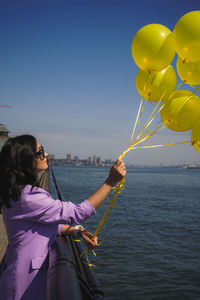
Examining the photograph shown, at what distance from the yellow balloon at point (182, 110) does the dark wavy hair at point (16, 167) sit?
5.11 ft

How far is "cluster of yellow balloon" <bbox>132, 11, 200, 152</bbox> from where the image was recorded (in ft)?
7.97

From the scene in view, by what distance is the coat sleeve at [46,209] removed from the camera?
1.63m

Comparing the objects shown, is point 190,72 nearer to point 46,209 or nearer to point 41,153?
point 41,153

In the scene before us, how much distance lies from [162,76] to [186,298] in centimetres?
587

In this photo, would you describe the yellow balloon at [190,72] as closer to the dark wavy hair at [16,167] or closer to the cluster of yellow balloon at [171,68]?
the cluster of yellow balloon at [171,68]

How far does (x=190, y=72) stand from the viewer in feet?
9.00

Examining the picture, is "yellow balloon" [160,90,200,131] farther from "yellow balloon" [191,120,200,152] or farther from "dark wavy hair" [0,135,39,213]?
"dark wavy hair" [0,135,39,213]

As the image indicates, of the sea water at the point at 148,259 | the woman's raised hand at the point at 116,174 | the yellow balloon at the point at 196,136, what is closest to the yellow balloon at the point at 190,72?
the yellow balloon at the point at 196,136

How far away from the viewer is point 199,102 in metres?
2.69

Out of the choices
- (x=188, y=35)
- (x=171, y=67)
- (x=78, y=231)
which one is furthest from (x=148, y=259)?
(x=188, y=35)

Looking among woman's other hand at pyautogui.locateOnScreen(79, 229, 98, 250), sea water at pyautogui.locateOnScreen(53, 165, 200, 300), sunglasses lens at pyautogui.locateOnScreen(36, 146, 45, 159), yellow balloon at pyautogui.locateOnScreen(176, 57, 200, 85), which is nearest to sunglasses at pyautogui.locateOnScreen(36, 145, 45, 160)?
sunglasses lens at pyautogui.locateOnScreen(36, 146, 45, 159)

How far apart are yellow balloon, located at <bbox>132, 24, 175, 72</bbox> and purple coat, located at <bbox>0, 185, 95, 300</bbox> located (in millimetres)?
1665

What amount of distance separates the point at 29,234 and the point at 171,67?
92.0 inches

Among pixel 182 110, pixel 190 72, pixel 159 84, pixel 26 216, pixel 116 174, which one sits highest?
pixel 190 72
